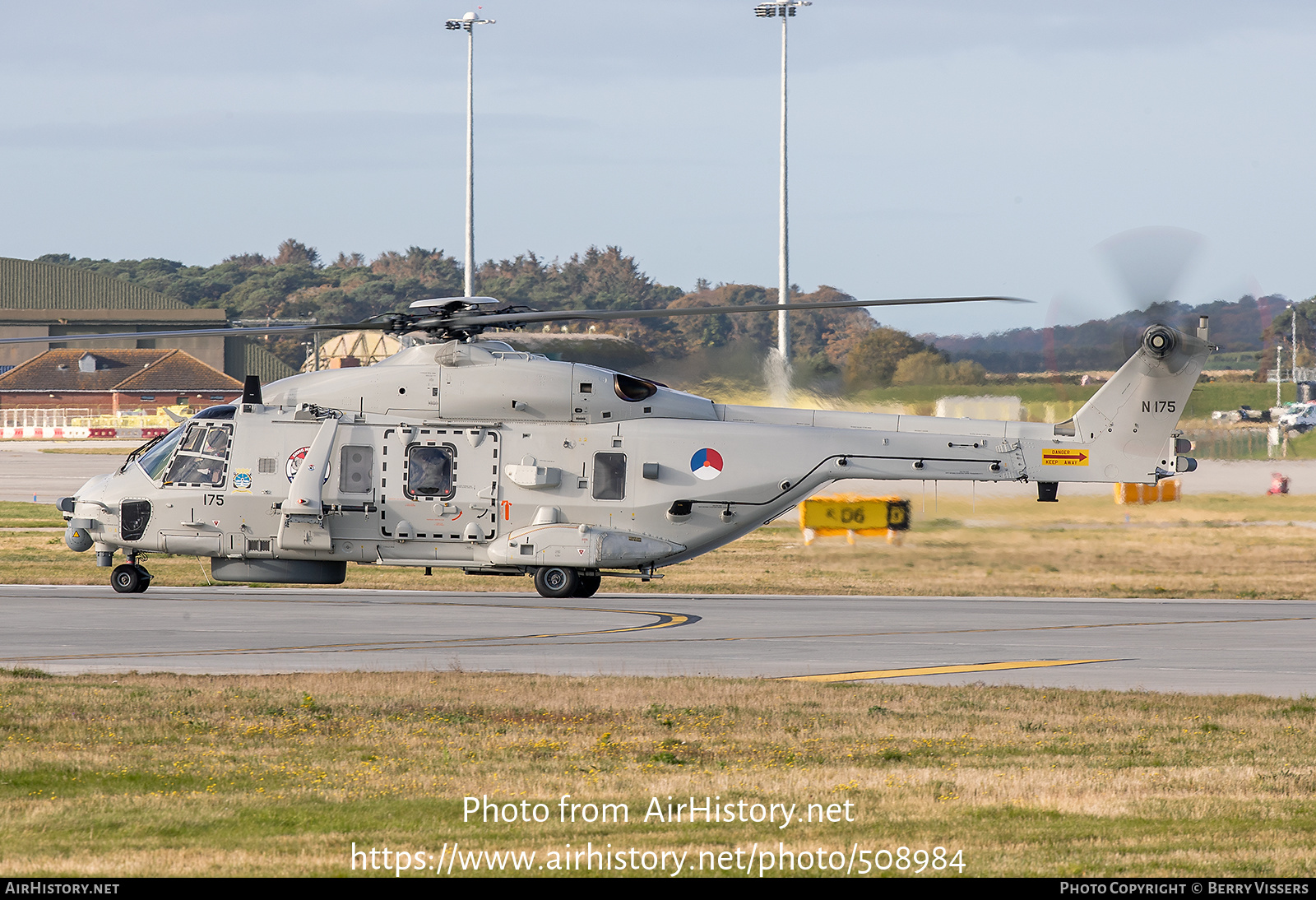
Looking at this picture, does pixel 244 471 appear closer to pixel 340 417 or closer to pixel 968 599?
pixel 340 417

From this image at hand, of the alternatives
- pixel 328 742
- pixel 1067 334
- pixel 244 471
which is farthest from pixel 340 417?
pixel 1067 334

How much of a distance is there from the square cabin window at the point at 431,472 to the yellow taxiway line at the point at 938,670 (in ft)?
22.8

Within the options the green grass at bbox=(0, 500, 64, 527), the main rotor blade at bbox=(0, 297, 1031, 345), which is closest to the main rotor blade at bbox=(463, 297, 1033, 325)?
the main rotor blade at bbox=(0, 297, 1031, 345)

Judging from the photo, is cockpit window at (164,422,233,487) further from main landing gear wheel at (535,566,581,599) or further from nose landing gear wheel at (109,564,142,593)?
main landing gear wheel at (535,566,581,599)

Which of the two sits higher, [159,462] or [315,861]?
[159,462]

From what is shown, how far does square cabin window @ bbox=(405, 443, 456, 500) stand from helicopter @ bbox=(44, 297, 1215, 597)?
0.08ft

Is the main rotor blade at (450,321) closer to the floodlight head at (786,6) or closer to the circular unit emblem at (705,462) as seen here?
the circular unit emblem at (705,462)

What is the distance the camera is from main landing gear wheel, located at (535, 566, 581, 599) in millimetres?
22156

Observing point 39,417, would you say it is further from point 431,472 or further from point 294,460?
point 431,472

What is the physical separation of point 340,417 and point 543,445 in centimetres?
327

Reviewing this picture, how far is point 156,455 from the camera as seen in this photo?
22.9 m

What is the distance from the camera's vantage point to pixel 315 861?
8.34m

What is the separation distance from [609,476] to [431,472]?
2.81m

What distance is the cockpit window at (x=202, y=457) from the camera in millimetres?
22250
